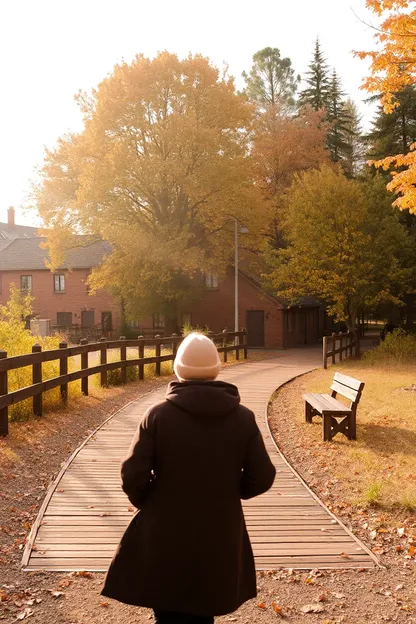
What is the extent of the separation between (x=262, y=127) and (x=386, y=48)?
1461 inches

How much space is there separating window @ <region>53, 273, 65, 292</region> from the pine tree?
25.8 meters

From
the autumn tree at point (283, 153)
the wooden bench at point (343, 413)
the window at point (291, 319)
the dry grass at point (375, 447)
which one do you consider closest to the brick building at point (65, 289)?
the window at point (291, 319)

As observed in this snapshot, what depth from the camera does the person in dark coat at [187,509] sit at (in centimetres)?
312

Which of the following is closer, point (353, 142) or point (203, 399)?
point (203, 399)

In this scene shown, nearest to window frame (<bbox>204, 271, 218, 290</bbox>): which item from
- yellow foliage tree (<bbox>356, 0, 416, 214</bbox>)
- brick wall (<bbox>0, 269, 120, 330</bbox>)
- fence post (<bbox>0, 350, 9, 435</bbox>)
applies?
brick wall (<bbox>0, 269, 120, 330</bbox>)

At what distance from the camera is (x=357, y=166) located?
5775cm

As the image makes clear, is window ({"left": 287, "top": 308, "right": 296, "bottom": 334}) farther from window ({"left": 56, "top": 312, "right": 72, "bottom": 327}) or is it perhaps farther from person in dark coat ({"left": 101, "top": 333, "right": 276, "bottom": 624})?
person in dark coat ({"left": 101, "top": 333, "right": 276, "bottom": 624})

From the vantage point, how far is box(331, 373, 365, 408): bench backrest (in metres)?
10.6

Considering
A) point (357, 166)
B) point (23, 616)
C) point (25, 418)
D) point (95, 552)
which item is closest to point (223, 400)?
point (23, 616)

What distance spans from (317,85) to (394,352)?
38.0 meters

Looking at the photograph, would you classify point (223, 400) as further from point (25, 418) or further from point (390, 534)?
point (25, 418)

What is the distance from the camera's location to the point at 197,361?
3.25 metres

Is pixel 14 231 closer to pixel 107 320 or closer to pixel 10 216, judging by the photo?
pixel 10 216

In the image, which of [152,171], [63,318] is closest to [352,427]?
[152,171]
